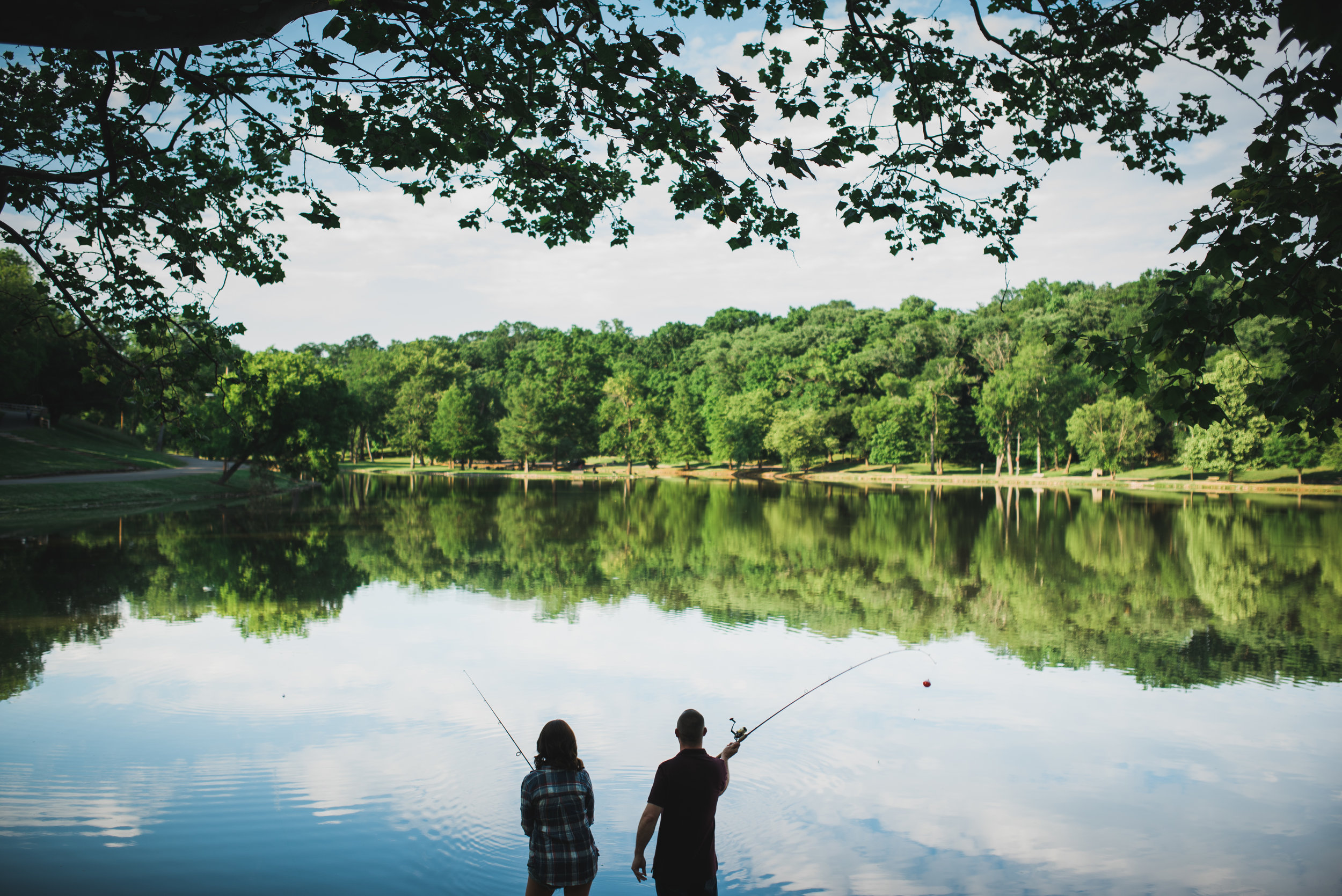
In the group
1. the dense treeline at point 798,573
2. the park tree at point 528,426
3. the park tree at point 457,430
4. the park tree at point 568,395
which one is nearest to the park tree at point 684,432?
the park tree at point 568,395

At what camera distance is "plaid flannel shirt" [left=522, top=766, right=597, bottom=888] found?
4.36 meters

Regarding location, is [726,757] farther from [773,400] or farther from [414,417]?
[414,417]

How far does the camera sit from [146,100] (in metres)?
7.24

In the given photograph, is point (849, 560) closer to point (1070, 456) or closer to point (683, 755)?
point (683, 755)

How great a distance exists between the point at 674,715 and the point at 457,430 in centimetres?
6754

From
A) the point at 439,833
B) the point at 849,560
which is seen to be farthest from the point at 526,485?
the point at 439,833

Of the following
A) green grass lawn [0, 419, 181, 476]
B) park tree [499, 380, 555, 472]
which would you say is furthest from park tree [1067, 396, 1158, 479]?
green grass lawn [0, 419, 181, 476]

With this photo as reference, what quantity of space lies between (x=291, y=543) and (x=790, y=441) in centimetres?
4670

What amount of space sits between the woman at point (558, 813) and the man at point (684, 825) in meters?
0.31

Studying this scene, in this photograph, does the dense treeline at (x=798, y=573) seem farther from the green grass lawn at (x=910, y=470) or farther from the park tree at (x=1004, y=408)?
the park tree at (x=1004, y=408)

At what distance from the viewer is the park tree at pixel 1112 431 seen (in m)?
55.8

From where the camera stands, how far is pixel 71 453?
41.4m

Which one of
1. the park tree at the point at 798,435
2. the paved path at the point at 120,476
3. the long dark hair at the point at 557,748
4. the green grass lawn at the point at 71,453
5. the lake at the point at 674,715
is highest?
the park tree at the point at 798,435

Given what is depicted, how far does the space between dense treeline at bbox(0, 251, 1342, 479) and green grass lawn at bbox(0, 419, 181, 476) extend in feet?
7.25
